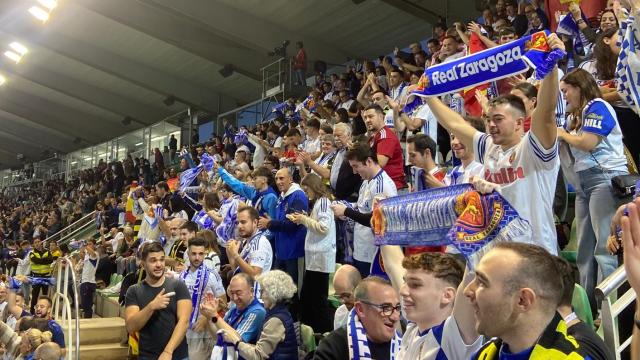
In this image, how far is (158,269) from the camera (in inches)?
188

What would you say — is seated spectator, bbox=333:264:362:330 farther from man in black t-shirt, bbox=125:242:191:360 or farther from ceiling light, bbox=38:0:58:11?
ceiling light, bbox=38:0:58:11

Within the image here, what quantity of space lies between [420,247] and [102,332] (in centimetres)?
573

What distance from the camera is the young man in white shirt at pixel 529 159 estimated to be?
9.58ft

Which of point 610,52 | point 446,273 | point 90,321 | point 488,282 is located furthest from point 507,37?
point 90,321

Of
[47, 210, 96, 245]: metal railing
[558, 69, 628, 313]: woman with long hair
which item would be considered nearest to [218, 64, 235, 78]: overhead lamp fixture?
[47, 210, 96, 245]: metal railing

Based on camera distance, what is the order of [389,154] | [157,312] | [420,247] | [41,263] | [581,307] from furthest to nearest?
[41,263], [389,154], [157,312], [420,247], [581,307]

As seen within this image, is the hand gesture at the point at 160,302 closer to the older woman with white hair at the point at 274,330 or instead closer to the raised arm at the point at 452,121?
the older woman with white hair at the point at 274,330

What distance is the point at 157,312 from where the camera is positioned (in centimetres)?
466

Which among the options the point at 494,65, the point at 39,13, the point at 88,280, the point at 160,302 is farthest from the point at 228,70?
the point at 494,65

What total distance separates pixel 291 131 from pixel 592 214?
597cm

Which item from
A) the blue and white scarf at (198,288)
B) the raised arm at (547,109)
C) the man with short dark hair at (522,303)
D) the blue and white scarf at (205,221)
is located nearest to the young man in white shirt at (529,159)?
the raised arm at (547,109)

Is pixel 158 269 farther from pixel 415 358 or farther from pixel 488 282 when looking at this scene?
pixel 488 282

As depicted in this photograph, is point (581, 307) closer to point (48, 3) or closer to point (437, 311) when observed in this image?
point (437, 311)

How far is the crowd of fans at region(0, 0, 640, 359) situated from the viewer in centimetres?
197
